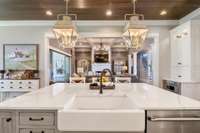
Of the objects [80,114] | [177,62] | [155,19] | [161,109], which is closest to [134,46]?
[161,109]

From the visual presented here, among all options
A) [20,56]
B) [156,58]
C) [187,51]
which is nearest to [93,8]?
[187,51]

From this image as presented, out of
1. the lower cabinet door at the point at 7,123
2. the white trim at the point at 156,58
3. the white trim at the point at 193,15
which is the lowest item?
the lower cabinet door at the point at 7,123

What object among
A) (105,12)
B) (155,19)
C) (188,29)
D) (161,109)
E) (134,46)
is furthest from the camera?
(155,19)

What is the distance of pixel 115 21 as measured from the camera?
20.9 feet

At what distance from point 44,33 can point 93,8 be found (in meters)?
2.04

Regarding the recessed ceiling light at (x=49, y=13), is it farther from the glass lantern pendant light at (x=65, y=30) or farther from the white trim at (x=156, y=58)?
the white trim at (x=156, y=58)

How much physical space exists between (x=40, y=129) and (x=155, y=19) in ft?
16.4

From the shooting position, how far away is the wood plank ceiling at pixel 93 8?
178 inches

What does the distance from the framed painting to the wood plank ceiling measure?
88 cm

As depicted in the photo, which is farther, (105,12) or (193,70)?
(105,12)

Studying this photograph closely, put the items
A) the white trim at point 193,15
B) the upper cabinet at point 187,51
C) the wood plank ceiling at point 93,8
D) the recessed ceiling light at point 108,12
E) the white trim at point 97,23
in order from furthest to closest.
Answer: the white trim at point 97,23, the recessed ceiling light at point 108,12, the white trim at point 193,15, the upper cabinet at point 187,51, the wood plank ceiling at point 93,8

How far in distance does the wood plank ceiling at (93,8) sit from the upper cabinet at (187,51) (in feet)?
1.47

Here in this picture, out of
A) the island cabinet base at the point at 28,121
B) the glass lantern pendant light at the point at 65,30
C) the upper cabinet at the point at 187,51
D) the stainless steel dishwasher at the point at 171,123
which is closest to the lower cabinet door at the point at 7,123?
the island cabinet base at the point at 28,121

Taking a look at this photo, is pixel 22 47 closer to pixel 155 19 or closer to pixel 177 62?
pixel 155 19
